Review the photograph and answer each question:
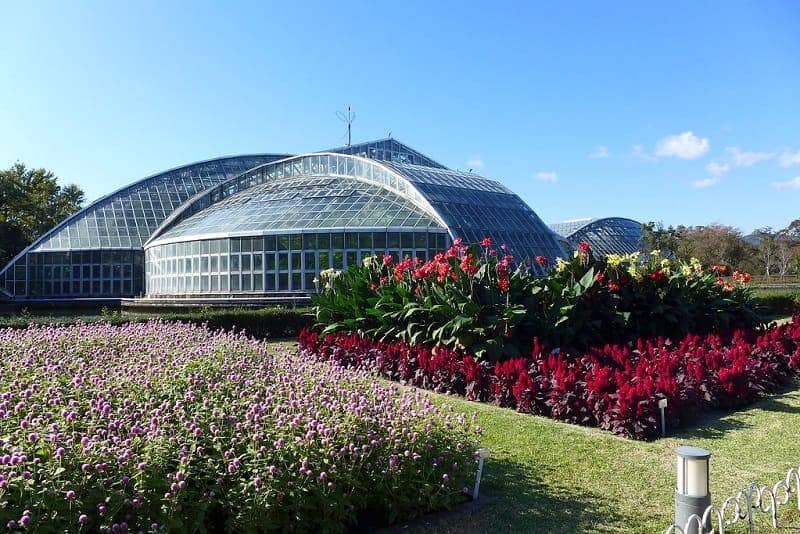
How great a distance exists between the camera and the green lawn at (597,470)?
504 cm

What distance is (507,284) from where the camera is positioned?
1059 cm

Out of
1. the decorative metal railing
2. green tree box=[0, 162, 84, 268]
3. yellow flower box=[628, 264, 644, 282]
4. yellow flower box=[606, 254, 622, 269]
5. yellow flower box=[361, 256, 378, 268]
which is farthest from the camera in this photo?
green tree box=[0, 162, 84, 268]

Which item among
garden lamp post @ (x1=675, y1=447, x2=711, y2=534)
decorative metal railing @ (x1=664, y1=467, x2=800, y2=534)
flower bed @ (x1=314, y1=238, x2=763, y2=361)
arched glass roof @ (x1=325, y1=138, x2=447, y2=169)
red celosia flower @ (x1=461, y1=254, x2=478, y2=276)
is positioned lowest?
decorative metal railing @ (x1=664, y1=467, x2=800, y2=534)

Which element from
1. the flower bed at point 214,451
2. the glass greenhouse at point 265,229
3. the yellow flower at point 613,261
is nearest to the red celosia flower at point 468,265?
the yellow flower at point 613,261

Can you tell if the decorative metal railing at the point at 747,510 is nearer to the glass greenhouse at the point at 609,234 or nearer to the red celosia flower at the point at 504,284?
the red celosia flower at the point at 504,284

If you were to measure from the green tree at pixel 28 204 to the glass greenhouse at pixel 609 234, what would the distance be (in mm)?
41187

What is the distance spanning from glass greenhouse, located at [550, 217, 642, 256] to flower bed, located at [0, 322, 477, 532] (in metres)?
49.2

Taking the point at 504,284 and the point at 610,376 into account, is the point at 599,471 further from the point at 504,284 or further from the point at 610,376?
the point at 504,284

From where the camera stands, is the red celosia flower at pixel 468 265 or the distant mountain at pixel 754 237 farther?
the distant mountain at pixel 754 237

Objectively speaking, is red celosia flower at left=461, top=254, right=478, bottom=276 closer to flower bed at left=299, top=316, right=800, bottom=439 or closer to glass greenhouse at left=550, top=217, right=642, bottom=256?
flower bed at left=299, top=316, right=800, bottom=439

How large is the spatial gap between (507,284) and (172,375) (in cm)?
609

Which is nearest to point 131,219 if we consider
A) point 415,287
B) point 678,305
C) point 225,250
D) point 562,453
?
point 225,250

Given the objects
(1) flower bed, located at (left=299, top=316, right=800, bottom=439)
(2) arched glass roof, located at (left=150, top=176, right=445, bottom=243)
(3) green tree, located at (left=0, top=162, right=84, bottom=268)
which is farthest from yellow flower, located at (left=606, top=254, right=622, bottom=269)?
(3) green tree, located at (left=0, top=162, right=84, bottom=268)

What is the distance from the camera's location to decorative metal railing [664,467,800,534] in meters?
4.16
